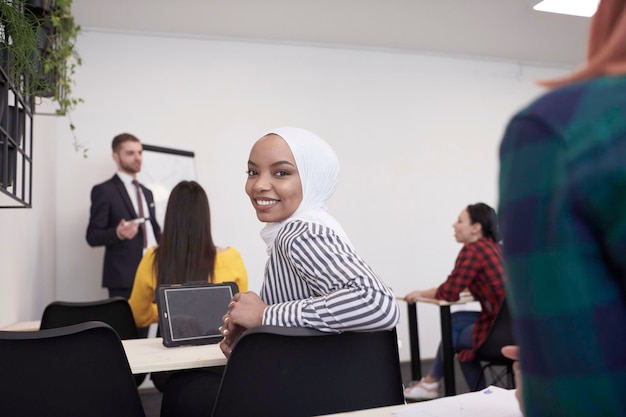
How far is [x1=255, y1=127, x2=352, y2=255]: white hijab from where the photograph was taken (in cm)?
158

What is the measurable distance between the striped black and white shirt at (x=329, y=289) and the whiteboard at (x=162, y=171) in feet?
10.9

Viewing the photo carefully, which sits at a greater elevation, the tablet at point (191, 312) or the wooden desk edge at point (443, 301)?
the tablet at point (191, 312)

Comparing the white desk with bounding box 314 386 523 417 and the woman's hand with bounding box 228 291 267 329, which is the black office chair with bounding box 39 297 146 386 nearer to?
the woman's hand with bounding box 228 291 267 329

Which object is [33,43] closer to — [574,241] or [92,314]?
[92,314]

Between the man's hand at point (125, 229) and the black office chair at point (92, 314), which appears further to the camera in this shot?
the man's hand at point (125, 229)

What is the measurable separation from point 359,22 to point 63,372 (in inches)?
171

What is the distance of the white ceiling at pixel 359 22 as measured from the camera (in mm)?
4641

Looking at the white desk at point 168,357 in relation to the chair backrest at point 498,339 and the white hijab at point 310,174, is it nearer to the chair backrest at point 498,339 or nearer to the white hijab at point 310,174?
the white hijab at point 310,174

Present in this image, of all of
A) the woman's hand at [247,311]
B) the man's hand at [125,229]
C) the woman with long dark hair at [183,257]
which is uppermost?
the man's hand at [125,229]

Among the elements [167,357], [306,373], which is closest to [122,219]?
[167,357]

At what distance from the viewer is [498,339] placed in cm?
347

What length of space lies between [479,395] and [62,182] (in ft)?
14.6

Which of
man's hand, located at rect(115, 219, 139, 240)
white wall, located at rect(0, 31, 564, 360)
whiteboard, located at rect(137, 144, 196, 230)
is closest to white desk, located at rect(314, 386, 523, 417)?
man's hand, located at rect(115, 219, 139, 240)

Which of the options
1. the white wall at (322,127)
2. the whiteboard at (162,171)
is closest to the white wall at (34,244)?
the white wall at (322,127)
